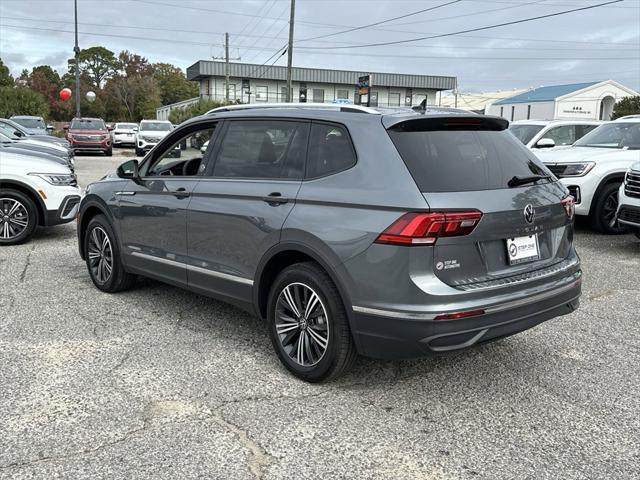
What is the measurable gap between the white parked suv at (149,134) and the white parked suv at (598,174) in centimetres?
2217

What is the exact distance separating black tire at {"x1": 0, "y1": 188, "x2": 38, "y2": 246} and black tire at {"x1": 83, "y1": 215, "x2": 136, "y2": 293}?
252 cm

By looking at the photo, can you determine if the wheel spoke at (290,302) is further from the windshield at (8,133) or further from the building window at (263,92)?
the building window at (263,92)

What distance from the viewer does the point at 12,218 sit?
320 inches

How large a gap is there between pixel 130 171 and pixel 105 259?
0.95m

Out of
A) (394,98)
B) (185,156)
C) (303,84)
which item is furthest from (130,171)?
(394,98)

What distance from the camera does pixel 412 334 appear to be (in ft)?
10.8

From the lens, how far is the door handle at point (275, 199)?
3924 millimetres

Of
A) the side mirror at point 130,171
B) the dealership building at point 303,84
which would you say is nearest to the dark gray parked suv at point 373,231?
the side mirror at point 130,171

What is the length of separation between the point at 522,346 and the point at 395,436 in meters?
1.78

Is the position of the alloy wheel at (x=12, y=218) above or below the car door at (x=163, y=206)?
below

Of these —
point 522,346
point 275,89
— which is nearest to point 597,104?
point 275,89

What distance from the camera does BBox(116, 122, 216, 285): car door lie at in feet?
15.7

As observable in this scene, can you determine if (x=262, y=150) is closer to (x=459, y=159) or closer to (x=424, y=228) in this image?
(x=459, y=159)

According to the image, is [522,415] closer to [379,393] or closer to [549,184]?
[379,393]
